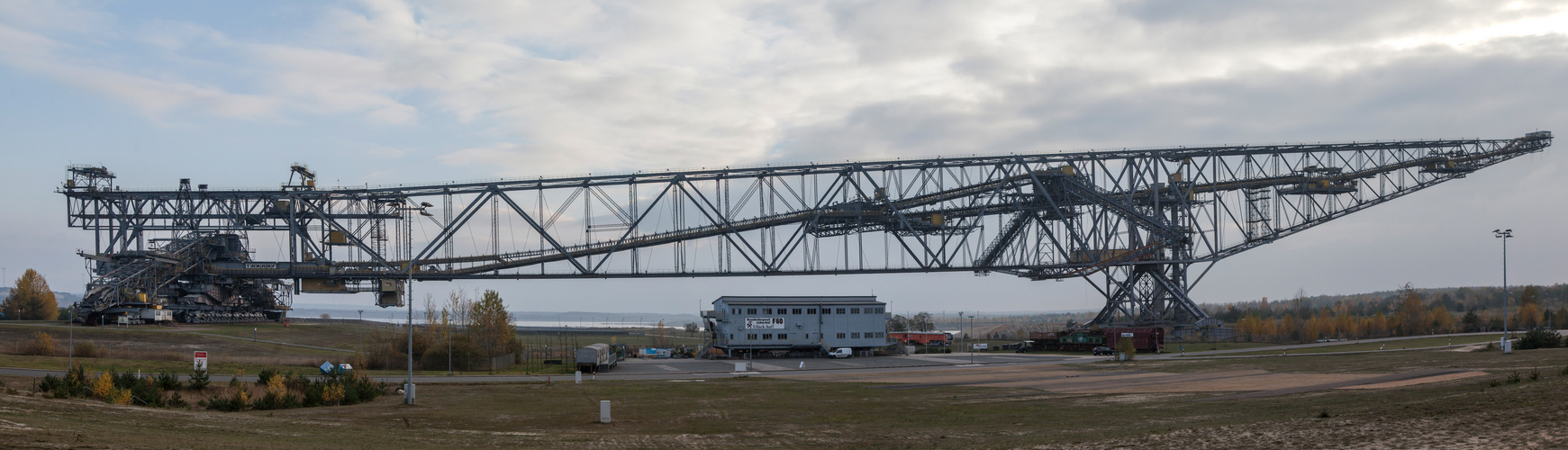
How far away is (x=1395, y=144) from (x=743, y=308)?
6418cm

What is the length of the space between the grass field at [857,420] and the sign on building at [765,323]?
4175cm

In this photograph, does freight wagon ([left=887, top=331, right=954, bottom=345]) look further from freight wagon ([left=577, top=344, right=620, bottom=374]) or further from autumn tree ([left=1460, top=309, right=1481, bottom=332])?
autumn tree ([left=1460, top=309, right=1481, bottom=332])

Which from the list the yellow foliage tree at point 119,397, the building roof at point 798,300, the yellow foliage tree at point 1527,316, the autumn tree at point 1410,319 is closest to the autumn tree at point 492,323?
the building roof at point 798,300

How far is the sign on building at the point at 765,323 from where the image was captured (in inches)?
3467

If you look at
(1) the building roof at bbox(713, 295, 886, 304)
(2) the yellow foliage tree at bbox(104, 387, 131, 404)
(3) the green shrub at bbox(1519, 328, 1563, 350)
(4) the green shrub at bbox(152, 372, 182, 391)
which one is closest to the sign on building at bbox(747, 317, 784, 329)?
(1) the building roof at bbox(713, 295, 886, 304)

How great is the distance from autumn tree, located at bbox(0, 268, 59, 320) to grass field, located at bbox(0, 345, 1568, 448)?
9540 cm

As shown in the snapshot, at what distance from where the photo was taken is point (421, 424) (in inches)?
1225

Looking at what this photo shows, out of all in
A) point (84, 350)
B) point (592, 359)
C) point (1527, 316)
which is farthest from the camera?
point (1527, 316)

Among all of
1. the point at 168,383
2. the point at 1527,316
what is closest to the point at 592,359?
the point at 168,383

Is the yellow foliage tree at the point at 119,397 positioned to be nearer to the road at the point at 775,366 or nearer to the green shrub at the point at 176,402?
the green shrub at the point at 176,402

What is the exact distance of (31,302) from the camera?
11175cm

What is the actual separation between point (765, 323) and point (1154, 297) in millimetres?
39497

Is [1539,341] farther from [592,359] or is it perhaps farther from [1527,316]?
[1527,316]

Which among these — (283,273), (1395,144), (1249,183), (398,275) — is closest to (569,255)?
(398,275)
